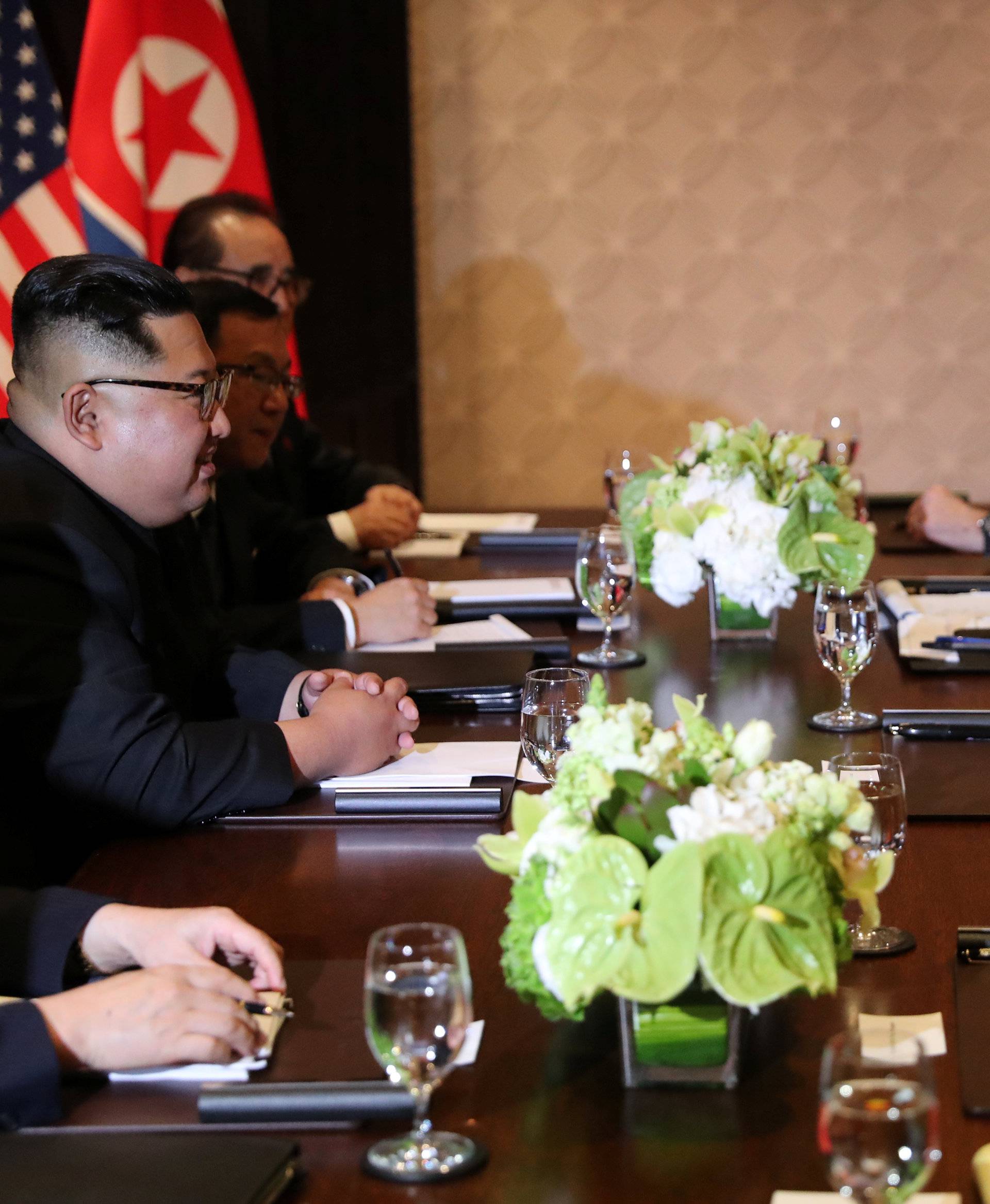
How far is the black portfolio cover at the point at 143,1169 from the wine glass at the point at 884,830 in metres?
0.55

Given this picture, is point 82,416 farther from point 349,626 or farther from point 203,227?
point 203,227

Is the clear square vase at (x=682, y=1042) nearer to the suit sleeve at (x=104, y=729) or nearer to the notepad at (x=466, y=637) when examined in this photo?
the suit sleeve at (x=104, y=729)

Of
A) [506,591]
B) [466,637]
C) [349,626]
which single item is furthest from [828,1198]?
[506,591]

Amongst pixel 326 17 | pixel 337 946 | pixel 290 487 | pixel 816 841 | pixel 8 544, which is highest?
pixel 326 17

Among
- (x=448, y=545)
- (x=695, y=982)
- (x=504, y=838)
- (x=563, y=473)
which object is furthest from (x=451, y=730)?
(x=563, y=473)

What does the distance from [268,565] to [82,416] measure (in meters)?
1.51

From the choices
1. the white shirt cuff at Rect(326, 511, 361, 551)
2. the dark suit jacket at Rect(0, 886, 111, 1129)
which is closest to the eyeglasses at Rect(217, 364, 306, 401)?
the white shirt cuff at Rect(326, 511, 361, 551)

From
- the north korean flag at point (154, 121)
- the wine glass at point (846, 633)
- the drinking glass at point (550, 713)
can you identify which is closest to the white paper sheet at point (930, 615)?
the wine glass at point (846, 633)

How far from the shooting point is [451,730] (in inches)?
76.9

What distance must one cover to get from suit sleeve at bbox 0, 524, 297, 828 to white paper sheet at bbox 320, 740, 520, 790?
102 mm

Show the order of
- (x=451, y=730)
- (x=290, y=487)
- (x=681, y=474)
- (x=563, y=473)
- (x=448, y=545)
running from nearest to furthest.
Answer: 1. (x=451, y=730)
2. (x=681, y=474)
3. (x=448, y=545)
4. (x=290, y=487)
5. (x=563, y=473)

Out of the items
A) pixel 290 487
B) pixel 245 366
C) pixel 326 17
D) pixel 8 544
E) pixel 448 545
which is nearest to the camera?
pixel 8 544

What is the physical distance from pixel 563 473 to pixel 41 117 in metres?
2.44

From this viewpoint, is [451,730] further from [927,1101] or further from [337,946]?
[927,1101]
